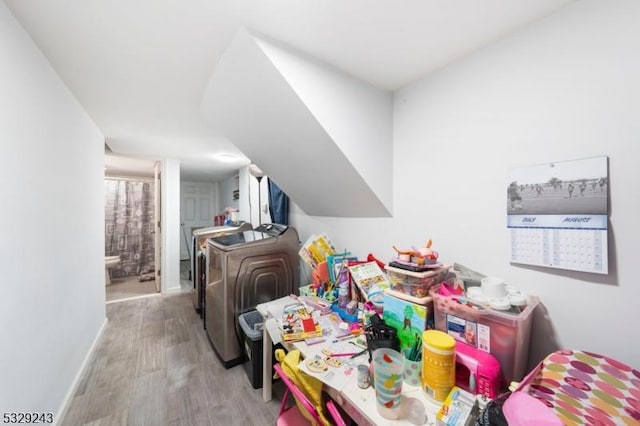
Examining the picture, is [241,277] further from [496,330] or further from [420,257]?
[496,330]

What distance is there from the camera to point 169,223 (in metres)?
3.79

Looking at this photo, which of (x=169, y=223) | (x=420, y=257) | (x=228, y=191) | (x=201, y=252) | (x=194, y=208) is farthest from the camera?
(x=194, y=208)

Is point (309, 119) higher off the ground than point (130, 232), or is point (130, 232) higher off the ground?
point (309, 119)

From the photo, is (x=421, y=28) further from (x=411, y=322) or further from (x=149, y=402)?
(x=149, y=402)

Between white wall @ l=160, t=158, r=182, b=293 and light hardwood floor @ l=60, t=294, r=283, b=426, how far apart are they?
1.12 metres

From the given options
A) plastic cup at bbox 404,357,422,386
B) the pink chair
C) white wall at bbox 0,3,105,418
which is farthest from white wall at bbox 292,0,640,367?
white wall at bbox 0,3,105,418

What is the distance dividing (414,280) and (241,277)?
4.77ft

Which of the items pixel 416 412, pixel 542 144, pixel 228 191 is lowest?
pixel 416 412

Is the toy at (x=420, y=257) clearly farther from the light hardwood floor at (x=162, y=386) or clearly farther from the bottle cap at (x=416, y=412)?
the light hardwood floor at (x=162, y=386)

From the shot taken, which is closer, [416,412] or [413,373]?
[416,412]

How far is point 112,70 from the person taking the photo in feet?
4.78

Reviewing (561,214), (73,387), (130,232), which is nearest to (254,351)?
(73,387)

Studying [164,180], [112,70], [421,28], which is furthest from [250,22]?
[164,180]

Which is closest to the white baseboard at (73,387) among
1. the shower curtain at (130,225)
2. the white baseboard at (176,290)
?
the white baseboard at (176,290)
